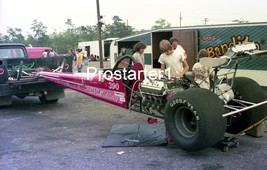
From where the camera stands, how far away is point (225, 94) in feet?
15.1

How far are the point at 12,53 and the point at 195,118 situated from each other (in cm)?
743

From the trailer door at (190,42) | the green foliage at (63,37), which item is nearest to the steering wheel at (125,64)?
the trailer door at (190,42)

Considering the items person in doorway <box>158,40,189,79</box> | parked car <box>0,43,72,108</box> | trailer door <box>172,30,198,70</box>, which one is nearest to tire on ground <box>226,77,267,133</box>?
person in doorway <box>158,40,189,79</box>

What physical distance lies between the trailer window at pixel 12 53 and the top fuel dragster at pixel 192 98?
388 centimetres

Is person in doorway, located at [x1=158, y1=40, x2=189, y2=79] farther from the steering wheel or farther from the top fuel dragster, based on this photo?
the steering wheel

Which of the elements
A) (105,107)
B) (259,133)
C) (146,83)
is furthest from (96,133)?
(259,133)

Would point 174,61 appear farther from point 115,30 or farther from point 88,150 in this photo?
point 115,30

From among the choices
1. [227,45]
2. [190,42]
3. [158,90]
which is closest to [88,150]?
[158,90]

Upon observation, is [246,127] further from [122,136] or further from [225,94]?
[122,136]

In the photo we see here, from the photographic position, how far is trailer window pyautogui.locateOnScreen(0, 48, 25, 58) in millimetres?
9298

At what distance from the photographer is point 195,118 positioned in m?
4.08

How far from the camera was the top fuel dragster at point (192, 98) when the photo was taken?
3885 millimetres

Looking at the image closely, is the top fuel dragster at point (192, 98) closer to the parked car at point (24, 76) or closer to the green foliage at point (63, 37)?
the parked car at point (24, 76)

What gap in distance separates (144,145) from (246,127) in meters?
1.67
